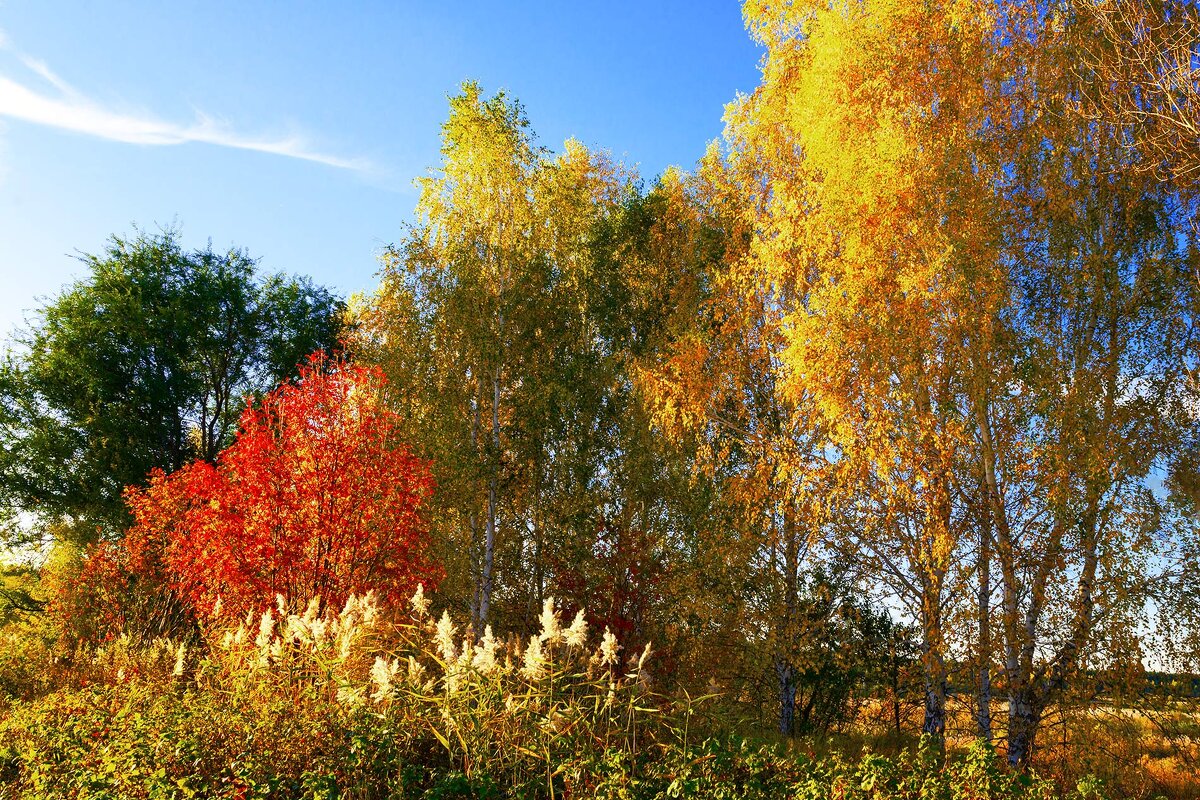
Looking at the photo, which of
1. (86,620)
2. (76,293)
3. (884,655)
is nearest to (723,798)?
(884,655)

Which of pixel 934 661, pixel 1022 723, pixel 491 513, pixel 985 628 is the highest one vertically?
pixel 491 513

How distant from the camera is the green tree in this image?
18.4 meters

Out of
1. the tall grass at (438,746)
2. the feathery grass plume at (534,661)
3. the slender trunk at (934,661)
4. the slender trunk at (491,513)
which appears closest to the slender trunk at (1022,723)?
the slender trunk at (934,661)

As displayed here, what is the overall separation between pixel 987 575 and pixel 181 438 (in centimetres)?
1830

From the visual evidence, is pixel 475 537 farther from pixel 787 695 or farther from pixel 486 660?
pixel 486 660

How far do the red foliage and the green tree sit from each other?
9.94 metres

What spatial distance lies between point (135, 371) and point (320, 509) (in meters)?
12.6

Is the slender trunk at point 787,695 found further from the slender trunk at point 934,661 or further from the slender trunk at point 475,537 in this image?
the slender trunk at point 475,537

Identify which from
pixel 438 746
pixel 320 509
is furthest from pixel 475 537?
pixel 438 746

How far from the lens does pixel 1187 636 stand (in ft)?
27.8

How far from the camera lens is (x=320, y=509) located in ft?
32.2

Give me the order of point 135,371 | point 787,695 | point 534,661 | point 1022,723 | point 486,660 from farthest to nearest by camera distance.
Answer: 1. point 135,371
2. point 787,695
3. point 1022,723
4. point 534,661
5. point 486,660

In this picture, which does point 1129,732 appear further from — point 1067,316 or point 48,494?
point 48,494

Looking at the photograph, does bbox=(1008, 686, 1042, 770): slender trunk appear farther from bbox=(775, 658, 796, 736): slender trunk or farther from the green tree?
the green tree
